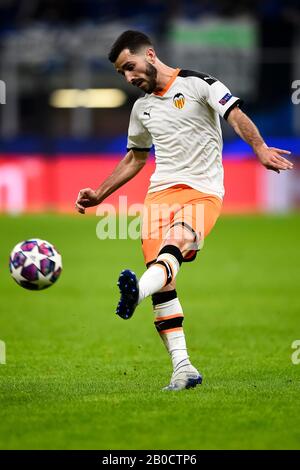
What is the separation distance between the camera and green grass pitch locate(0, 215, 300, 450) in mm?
5496

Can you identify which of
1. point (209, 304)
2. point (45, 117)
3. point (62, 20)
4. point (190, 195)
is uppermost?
point (62, 20)

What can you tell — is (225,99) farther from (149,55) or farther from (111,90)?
(111,90)

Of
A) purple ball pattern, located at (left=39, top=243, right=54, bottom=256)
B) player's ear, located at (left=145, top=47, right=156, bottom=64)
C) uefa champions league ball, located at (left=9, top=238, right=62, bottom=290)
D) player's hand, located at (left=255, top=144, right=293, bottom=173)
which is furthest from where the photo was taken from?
purple ball pattern, located at (left=39, top=243, right=54, bottom=256)

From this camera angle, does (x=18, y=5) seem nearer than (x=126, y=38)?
No

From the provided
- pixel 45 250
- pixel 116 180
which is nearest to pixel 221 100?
pixel 116 180

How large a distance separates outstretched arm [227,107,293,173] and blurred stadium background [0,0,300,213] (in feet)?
55.6

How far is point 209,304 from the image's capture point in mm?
12195

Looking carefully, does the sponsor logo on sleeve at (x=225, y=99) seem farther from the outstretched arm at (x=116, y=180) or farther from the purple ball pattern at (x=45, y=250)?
the purple ball pattern at (x=45, y=250)

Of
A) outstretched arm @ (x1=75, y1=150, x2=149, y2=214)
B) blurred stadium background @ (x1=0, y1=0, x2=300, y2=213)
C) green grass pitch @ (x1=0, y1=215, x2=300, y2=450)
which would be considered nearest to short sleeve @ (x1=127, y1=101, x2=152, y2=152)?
outstretched arm @ (x1=75, y1=150, x2=149, y2=214)

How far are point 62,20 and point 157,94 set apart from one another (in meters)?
22.8

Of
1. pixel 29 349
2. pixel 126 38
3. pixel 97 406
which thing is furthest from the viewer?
pixel 29 349

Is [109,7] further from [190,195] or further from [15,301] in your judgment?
[190,195]

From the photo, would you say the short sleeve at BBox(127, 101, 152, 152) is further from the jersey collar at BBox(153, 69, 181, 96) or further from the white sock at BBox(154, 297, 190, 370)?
the white sock at BBox(154, 297, 190, 370)
